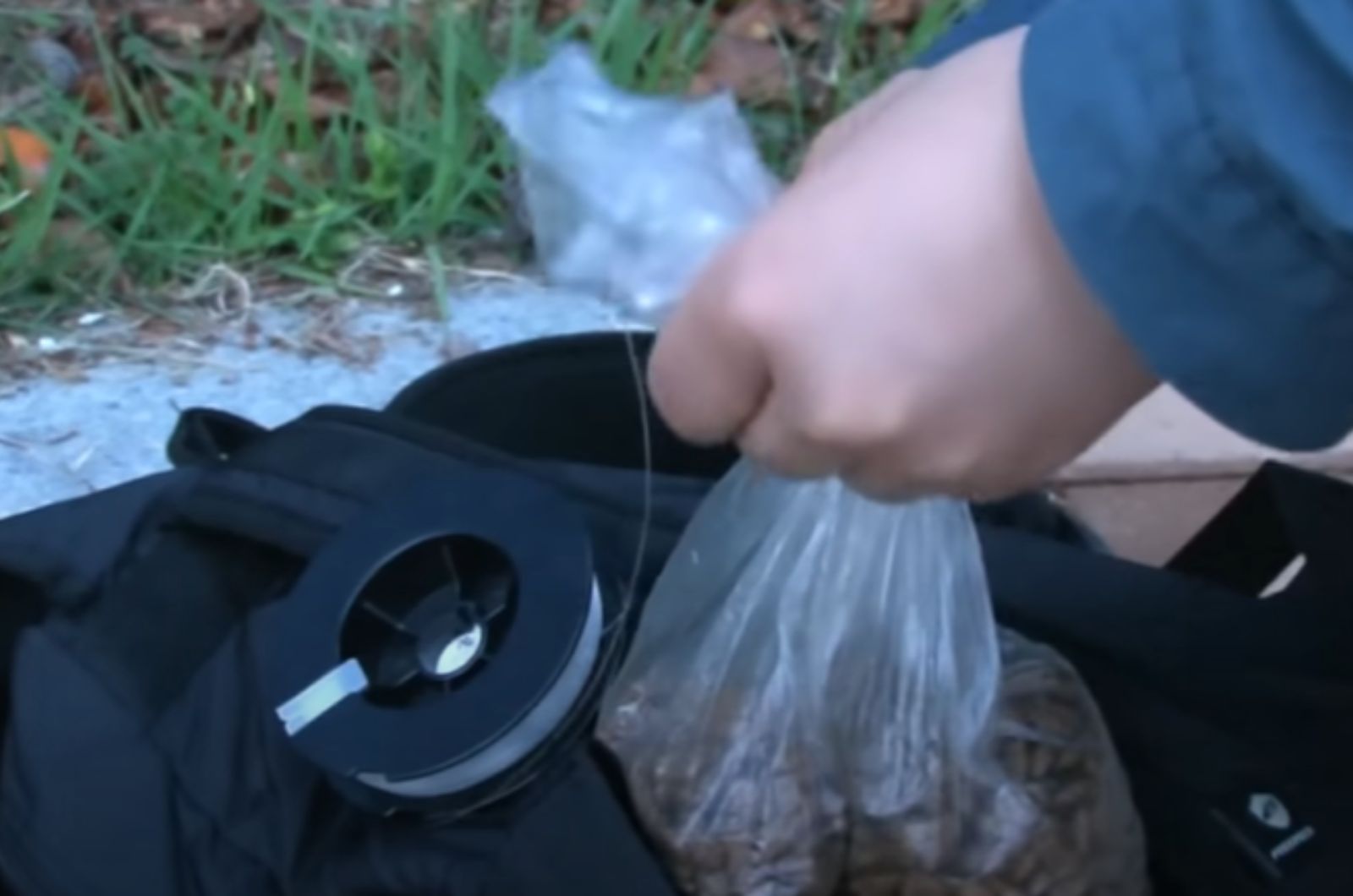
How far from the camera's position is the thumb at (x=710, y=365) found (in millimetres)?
540

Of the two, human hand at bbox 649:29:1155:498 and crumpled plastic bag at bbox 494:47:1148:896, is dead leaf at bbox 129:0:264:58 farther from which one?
human hand at bbox 649:29:1155:498

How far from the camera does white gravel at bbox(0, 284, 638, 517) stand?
1.40 meters

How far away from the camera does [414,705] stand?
2.81ft

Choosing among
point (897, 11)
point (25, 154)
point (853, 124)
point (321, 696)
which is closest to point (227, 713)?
point (321, 696)

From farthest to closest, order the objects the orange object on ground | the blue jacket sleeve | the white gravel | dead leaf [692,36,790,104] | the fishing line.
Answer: dead leaf [692,36,790,104], the orange object on ground, the white gravel, the fishing line, the blue jacket sleeve

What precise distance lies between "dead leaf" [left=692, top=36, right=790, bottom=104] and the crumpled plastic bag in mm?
822

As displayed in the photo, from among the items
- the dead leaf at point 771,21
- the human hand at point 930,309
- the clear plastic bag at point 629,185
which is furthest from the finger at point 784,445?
the dead leaf at point 771,21

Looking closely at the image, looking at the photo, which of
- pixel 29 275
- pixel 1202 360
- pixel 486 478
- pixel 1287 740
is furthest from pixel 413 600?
pixel 29 275

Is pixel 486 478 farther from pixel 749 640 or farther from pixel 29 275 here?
pixel 29 275

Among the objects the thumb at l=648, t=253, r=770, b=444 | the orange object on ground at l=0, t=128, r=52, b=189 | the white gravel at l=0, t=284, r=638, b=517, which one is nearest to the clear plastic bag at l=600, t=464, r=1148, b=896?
the thumb at l=648, t=253, r=770, b=444

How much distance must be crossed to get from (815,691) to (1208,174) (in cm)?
43

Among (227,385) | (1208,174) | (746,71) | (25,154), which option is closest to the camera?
(1208,174)

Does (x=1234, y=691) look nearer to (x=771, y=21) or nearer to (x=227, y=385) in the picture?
(x=227, y=385)

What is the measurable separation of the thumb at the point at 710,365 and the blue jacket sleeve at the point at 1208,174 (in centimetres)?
8
